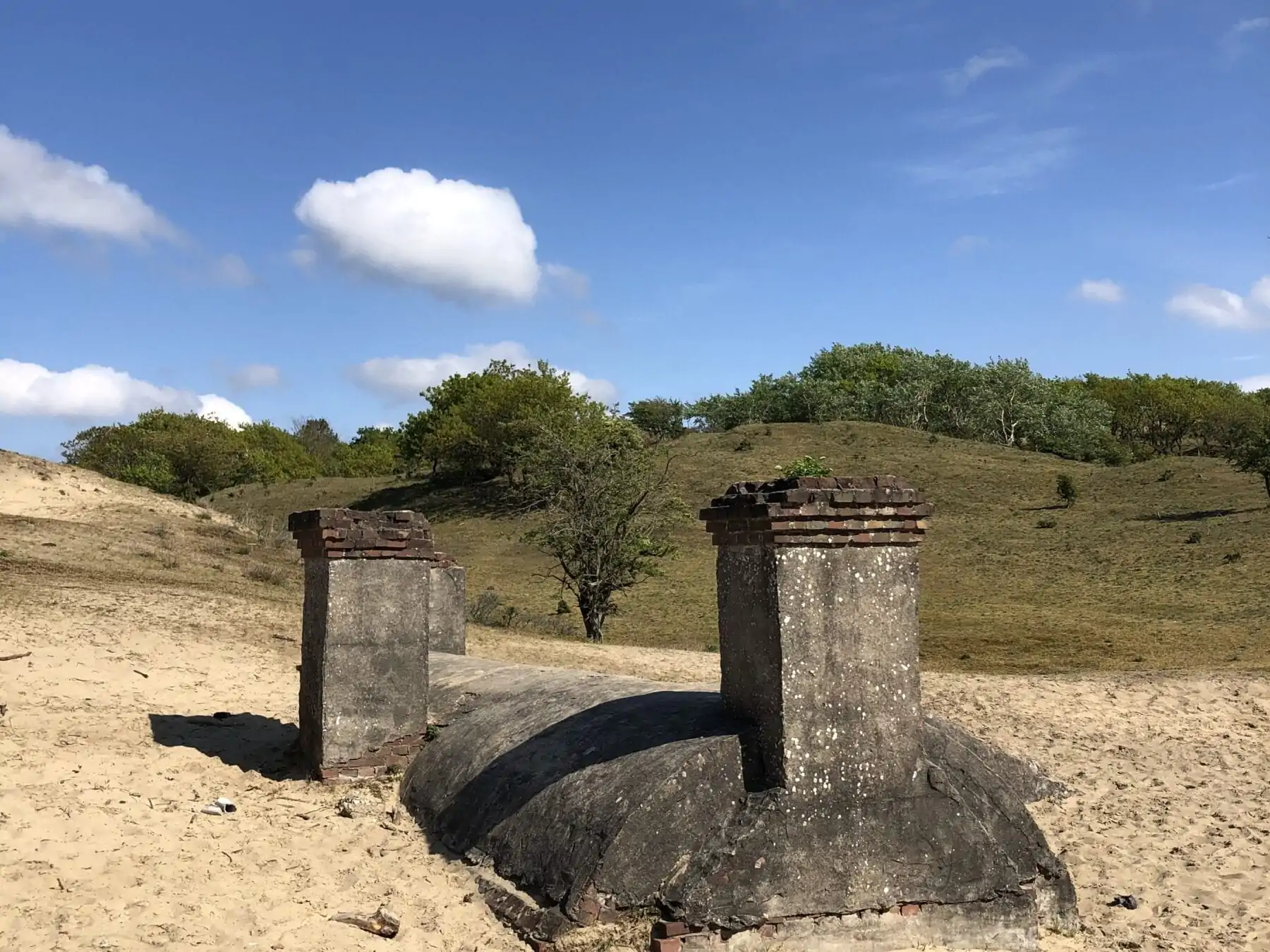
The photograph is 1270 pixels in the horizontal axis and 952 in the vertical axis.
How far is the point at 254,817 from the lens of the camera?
23.5 ft

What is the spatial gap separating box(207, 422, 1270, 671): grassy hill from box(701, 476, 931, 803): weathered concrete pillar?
1267cm

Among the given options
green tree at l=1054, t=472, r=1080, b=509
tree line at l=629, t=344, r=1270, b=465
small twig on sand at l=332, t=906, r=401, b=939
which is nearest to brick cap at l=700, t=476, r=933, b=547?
small twig on sand at l=332, t=906, r=401, b=939

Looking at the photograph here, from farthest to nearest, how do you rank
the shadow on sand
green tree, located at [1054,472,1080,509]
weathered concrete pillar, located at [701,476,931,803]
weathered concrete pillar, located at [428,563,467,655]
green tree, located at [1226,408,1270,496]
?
green tree, located at [1054,472,1080,509] → green tree, located at [1226,408,1270,496] → weathered concrete pillar, located at [428,563,467,655] → the shadow on sand → weathered concrete pillar, located at [701,476,931,803]

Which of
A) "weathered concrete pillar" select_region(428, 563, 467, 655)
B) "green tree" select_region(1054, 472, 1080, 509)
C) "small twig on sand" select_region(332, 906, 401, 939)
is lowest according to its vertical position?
"small twig on sand" select_region(332, 906, 401, 939)

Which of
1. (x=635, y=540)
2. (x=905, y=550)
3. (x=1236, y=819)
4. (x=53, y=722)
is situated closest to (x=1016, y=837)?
(x=905, y=550)

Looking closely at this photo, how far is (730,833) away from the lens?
5199mm

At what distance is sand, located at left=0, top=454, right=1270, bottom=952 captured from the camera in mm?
5676

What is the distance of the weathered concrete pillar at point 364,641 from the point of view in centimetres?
793

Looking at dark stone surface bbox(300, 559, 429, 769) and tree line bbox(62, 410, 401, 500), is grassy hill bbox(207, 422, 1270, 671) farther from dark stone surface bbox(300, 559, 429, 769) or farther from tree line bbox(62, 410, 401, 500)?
dark stone surface bbox(300, 559, 429, 769)

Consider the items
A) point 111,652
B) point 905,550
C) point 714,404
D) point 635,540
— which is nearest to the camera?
point 905,550

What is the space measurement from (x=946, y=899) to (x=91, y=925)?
15.1 feet

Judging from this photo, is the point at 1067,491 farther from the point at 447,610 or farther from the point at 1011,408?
the point at 447,610

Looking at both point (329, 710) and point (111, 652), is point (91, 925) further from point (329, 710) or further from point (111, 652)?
point (111, 652)

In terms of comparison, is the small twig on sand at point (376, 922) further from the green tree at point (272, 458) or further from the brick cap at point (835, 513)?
the green tree at point (272, 458)
